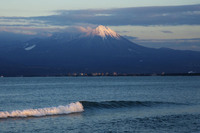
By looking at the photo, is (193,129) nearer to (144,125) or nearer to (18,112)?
(144,125)

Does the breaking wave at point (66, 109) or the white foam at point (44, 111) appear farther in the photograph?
the breaking wave at point (66, 109)

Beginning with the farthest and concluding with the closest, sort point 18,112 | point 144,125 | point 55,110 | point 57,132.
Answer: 1. point 55,110
2. point 18,112
3. point 144,125
4. point 57,132

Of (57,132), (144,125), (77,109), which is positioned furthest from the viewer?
(77,109)

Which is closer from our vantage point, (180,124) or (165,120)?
(180,124)

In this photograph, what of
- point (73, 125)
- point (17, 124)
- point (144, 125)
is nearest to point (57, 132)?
point (73, 125)

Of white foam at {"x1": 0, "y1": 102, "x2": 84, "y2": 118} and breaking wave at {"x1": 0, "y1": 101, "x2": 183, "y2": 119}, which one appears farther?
breaking wave at {"x1": 0, "y1": 101, "x2": 183, "y2": 119}

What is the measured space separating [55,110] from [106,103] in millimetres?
9619

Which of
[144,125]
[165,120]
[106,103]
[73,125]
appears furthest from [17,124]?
[106,103]

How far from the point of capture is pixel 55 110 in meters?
32.6

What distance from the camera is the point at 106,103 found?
4094cm

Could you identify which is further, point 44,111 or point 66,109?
point 66,109

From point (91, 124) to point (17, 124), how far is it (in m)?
5.31

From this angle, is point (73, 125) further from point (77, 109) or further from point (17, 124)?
point (77, 109)

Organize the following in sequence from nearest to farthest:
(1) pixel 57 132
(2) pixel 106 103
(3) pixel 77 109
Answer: (1) pixel 57 132 < (3) pixel 77 109 < (2) pixel 106 103
